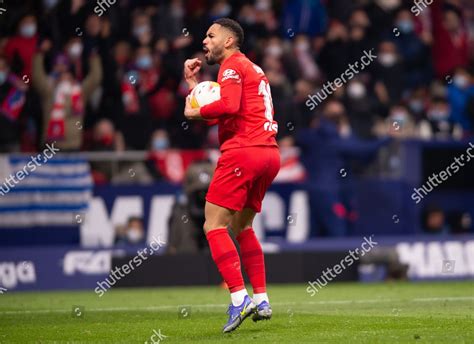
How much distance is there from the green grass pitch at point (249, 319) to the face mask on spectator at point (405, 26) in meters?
8.13

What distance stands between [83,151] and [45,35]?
2318 mm

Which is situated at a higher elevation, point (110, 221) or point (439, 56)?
point (439, 56)

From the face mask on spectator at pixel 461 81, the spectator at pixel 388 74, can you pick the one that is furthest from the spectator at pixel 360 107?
the face mask on spectator at pixel 461 81

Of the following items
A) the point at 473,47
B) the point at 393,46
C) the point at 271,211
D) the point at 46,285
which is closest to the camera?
the point at 46,285

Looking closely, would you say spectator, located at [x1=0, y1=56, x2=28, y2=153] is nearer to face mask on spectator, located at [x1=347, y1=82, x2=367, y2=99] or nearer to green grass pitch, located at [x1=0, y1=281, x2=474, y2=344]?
green grass pitch, located at [x1=0, y1=281, x2=474, y2=344]

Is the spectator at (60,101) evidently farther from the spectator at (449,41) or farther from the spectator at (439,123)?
the spectator at (449,41)

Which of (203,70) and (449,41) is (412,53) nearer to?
(449,41)

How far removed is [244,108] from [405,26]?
13910mm

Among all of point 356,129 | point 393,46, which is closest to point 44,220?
point 356,129

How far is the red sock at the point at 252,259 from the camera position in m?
9.78

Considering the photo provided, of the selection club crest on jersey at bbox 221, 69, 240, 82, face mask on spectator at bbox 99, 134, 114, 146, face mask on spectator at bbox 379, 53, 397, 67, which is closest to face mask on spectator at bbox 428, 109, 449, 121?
face mask on spectator at bbox 379, 53, 397, 67

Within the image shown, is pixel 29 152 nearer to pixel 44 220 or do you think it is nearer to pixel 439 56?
pixel 44 220

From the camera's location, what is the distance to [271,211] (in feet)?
59.6

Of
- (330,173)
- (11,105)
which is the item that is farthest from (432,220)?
(11,105)
